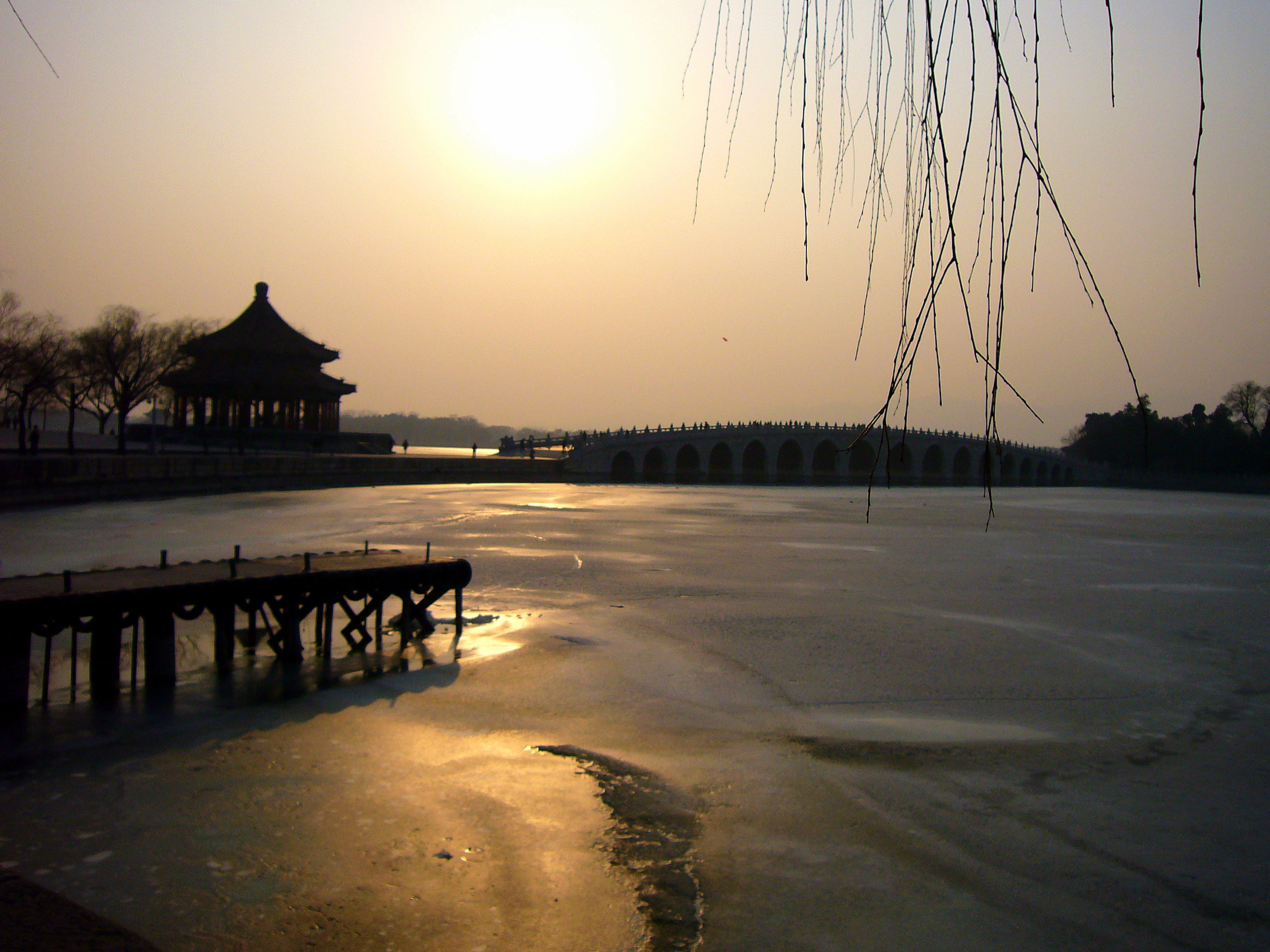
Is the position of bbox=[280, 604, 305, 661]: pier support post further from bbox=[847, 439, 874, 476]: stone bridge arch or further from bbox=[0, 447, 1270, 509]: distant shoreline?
bbox=[847, 439, 874, 476]: stone bridge arch

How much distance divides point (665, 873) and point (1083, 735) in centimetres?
459

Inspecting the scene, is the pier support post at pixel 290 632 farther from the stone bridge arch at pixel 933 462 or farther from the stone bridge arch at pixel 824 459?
the stone bridge arch at pixel 933 462

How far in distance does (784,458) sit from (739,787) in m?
83.5

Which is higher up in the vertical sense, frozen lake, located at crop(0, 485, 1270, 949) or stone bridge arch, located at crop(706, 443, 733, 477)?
stone bridge arch, located at crop(706, 443, 733, 477)

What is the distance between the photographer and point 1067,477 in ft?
322

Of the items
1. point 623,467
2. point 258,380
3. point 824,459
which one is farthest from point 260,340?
point 824,459

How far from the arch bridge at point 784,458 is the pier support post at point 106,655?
168 feet

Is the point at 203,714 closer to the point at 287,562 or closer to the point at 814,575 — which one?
the point at 287,562

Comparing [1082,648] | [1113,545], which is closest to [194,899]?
[1082,648]

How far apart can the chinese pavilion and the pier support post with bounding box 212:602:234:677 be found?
36725mm

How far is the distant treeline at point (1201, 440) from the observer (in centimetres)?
7725

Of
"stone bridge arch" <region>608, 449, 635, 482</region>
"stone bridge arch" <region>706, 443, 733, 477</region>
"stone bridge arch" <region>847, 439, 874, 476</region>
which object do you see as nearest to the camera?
"stone bridge arch" <region>608, 449, 635, 482</region>

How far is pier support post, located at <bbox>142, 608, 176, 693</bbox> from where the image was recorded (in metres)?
8.98

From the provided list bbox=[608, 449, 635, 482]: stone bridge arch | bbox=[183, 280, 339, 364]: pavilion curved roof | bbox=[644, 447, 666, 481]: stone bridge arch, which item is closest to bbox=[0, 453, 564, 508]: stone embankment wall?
bbox=[183, 280, 339, 364]: pavilion curved roof
